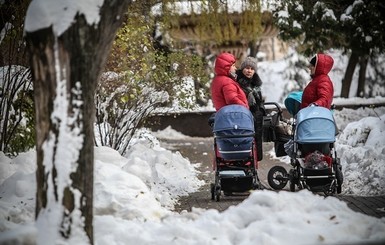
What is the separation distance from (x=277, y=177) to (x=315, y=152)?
0.95 metres

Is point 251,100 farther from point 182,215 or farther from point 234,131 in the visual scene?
point 182,215

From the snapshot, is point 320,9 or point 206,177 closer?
point 206,177

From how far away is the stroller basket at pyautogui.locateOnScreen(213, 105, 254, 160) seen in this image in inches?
320

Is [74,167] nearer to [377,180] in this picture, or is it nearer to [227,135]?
[227,135]

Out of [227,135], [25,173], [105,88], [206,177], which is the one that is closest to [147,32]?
[105,88]

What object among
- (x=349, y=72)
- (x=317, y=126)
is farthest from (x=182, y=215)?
(x=349, y=72)

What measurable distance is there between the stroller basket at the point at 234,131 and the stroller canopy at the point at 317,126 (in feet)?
2.37

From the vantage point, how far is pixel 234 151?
8312 mm

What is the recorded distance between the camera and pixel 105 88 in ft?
34.4

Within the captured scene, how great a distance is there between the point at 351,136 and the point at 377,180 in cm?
387

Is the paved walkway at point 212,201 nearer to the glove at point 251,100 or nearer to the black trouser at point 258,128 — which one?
the black trouser at point 258,128

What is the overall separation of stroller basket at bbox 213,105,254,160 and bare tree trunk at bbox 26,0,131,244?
3.26 metres

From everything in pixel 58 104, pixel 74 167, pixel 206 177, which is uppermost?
pixel 58 104

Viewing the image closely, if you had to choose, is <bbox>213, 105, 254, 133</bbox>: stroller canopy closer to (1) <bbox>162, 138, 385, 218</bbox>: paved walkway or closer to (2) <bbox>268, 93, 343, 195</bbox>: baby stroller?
(2) <bbox>268, 93, 343, 195</bbox>: baby stroller
